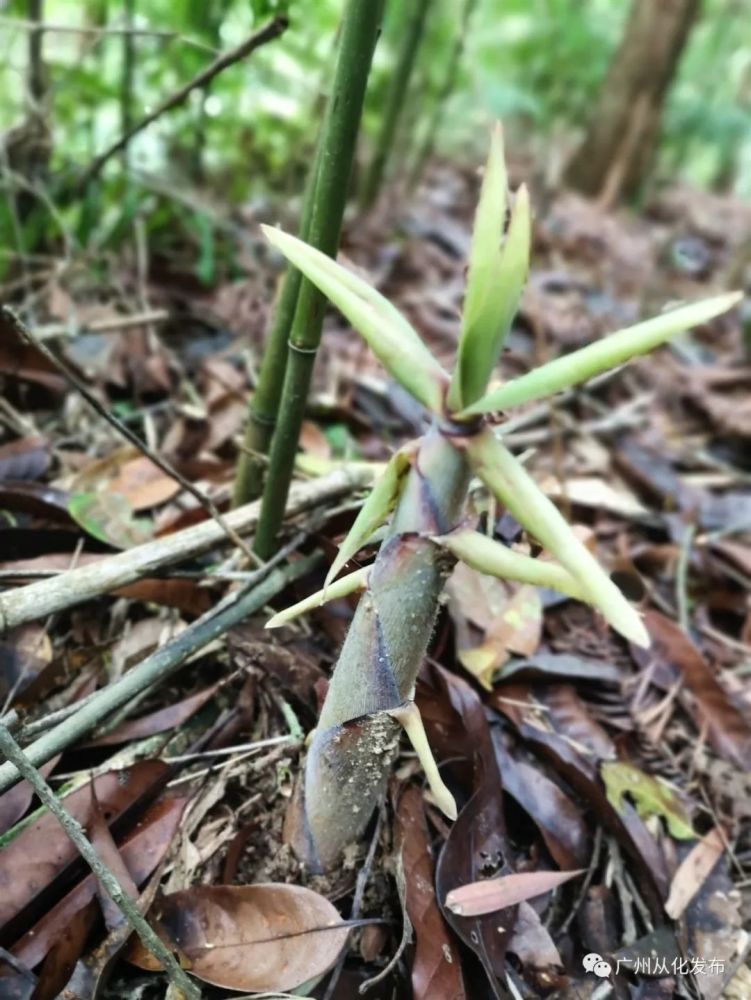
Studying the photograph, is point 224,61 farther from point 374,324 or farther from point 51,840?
point 51,840

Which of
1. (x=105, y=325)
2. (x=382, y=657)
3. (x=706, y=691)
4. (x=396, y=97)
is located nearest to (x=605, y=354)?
Result: (x=382, y=657)

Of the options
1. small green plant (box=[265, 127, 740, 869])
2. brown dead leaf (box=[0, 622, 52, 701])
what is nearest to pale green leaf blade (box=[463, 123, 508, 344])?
small green plant (box=[265, 127, 740, 869])

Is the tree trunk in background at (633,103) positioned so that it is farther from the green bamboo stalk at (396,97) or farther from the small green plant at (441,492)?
the small green plant at (441,492)

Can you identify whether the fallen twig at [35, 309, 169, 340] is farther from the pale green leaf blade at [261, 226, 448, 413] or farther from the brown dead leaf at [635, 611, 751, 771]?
the brown dead leaf at [635, 611, 751, 771]

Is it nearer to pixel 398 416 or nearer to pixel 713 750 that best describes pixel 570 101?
→ pixel 398 416

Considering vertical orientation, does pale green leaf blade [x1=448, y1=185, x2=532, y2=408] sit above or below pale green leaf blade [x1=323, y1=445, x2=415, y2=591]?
above

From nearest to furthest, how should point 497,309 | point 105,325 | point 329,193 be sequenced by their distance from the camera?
point 497,309, point 329,193, point 105,325
